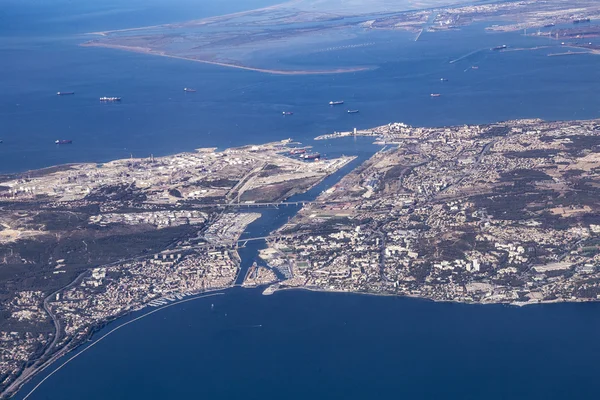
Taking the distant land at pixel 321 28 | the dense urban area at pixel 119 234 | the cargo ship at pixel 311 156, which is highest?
the dense urban area at pixel 119 234

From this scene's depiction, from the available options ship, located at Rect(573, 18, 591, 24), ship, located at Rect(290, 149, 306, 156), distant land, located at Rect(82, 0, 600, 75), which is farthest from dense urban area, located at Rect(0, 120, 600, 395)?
ship, located at Rect(573, 18, 591, 24)

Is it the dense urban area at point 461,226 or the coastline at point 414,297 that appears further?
the dense urban area at point 461,226

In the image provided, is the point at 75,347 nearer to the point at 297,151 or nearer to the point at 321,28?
the point at 297,151

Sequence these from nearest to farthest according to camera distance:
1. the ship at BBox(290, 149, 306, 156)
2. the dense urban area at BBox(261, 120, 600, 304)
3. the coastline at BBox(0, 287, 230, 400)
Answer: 1. the coastline at BBox(0, 287, 230, 400)
2. the dense urban area at BBox(261, 120, 600, 304)
3. the ship at BBox(290, 149, 306, 156)

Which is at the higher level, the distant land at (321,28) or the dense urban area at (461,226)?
the dense urban area at (461,226)

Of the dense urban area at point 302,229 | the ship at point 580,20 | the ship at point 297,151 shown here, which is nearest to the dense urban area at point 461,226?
the dense urban area at point 302,229

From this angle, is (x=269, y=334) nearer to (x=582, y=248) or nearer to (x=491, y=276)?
(x=491, y=276)

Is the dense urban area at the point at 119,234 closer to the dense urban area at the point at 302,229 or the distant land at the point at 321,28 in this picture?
the dense urban area at the point at 302,229

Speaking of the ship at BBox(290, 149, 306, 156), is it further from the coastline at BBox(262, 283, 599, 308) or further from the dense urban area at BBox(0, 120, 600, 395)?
the coastline at BBox(262, 283, 599, 308)

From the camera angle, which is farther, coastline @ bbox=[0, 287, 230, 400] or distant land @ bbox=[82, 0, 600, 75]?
distant land @ bbox=[82, 0, 600, 75]
